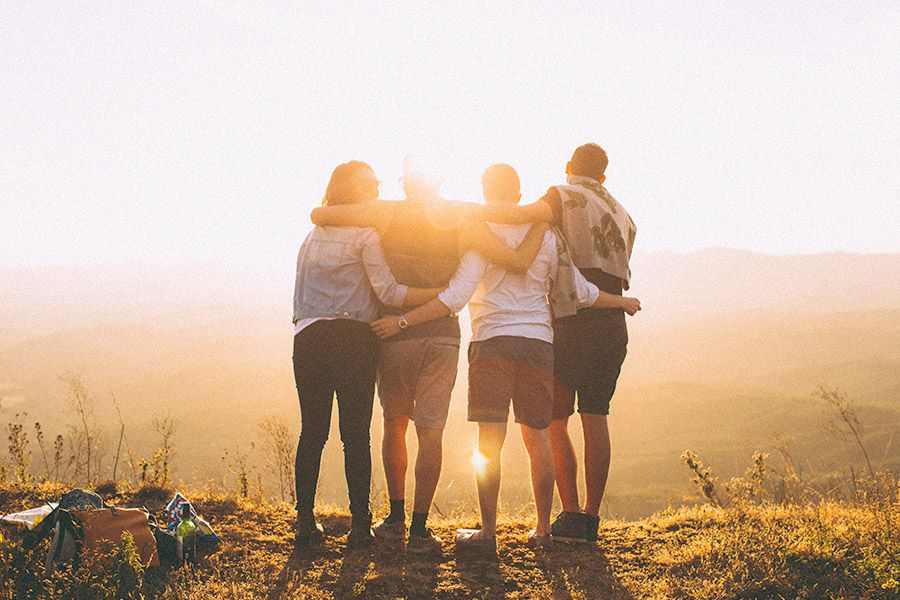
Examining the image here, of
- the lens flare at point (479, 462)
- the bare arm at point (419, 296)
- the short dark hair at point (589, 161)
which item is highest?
the short dark hair at point (589, 161)

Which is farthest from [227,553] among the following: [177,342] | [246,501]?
[177,342]

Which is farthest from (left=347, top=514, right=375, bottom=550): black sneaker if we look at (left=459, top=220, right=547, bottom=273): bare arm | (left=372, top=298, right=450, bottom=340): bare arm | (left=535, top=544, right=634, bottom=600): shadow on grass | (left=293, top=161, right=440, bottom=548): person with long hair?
(left=459, top=220, right=547, bottom=273): bare arm

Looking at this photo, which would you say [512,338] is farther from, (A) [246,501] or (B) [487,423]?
(A) [246,501]

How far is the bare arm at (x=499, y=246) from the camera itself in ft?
13.8

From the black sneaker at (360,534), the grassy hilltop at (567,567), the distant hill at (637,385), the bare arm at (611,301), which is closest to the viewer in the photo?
the grassy hilltop at (567,567)

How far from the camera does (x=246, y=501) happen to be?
537cm

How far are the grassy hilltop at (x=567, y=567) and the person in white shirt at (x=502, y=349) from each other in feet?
1.20

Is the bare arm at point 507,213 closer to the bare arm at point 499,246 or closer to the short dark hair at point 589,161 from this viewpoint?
the bare arm at point 499,246

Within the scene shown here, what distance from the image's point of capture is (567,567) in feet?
13.6

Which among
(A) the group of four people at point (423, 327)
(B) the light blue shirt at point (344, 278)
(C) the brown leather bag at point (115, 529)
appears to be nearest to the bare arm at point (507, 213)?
(A) the group of four people at point (423, 327)

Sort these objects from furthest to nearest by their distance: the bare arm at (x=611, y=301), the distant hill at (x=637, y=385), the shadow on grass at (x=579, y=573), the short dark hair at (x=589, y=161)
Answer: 1. the distant hill at (x=637, y=385)
2. the short dark hair at (x=589, y=161)
3. the bare arm at (x=611, y=301)
4. the shadow on grass at (x=579, y=573)

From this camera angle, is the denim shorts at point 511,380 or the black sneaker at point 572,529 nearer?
the denim shorts at point 511,380

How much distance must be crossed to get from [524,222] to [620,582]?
2136 mm

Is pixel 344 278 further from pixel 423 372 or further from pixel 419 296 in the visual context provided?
pixel 423 372
